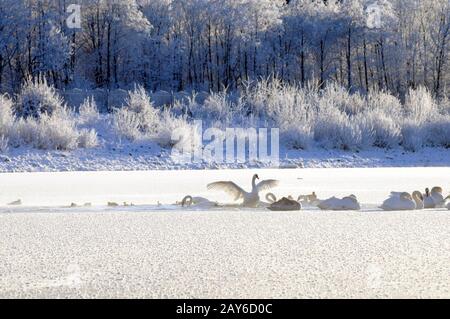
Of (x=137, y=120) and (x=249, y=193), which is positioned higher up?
(x=137, y=120)

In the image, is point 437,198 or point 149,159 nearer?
point 437,198

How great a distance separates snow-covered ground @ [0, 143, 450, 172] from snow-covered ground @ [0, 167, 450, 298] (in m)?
3.49

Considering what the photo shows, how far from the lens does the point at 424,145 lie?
10977 mm

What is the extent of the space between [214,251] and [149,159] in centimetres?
647

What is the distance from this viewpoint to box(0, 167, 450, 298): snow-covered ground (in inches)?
86.4

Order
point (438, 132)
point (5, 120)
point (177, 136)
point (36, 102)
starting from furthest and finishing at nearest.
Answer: point (36, 102), point (438, 132), point (5, 120), point (177, 136)

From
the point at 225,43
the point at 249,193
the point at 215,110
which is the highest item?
the point at 225,43

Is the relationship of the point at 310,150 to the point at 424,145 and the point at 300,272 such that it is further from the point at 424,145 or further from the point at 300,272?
the point at 300,272

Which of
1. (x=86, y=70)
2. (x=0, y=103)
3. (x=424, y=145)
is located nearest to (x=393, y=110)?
(x=424, y=145)

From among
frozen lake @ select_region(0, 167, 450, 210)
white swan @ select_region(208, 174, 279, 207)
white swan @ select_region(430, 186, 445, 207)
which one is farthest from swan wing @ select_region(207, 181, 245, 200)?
white swan @ select_region(430, 186, 445, 207)

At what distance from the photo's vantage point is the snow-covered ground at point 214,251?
2.20 metres

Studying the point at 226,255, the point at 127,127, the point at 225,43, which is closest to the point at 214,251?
the point at 226,255

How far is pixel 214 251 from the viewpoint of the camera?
288 cm

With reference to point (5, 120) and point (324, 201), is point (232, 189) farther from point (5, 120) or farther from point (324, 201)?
point (5, 120)
